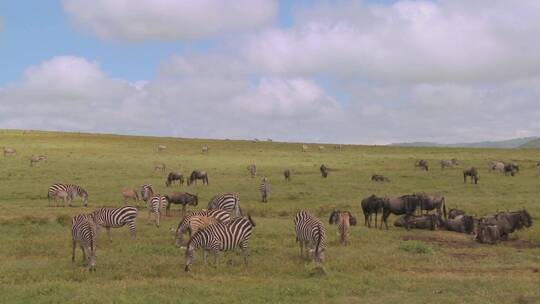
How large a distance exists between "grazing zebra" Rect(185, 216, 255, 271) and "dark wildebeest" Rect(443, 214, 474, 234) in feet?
38.9

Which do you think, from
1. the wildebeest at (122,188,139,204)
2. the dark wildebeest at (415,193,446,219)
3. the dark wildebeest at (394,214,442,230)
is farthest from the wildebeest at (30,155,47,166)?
the dark wildebeest at (394,214,442,230)

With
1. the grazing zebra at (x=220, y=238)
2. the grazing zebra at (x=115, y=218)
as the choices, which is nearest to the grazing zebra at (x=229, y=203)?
the grazing zebra at (x=115, y=218)

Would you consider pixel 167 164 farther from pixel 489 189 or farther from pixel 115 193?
pixel 489 189

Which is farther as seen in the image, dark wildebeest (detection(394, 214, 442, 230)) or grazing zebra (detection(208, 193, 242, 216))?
grazing zebra (detection(208, 193, 242, 216))

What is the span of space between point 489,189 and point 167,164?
33193mm

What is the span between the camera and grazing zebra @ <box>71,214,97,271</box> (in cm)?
1672

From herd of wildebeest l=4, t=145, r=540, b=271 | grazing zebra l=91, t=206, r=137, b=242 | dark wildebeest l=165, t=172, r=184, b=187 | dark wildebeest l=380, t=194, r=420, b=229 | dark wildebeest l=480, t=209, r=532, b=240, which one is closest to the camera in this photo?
herd of wildebeest l=4, t=145, r=540, b=271

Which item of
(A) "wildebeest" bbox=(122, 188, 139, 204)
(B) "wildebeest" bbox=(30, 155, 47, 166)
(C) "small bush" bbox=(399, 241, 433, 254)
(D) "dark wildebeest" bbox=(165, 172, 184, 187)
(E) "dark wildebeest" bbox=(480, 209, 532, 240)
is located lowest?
(C) "small bush" bbox=(399, 241, 433, 254)

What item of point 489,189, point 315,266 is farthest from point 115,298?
point 489,189

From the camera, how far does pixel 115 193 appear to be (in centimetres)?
3853

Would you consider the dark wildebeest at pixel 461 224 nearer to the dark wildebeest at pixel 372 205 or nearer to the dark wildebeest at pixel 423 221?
the dark wildebeest at pixel 423 221

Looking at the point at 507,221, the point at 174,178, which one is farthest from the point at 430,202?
the point at 174,178

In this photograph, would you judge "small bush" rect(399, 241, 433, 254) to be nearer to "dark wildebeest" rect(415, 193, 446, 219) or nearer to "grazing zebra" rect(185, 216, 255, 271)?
"grazing zebra" rect(185, 216, 255, 271)

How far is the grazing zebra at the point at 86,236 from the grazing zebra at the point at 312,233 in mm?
6686
